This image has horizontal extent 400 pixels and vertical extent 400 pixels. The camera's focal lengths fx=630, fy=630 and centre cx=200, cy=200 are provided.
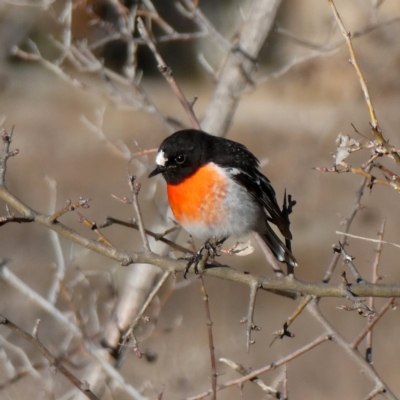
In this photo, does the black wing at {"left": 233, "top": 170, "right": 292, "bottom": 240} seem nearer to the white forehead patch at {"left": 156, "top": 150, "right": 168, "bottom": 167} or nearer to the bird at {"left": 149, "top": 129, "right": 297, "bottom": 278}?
the bird at {"left": 149, "top": 129, "right": 297, "bottom": 278}

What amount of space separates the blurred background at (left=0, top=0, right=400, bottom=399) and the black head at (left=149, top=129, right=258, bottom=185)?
51 centimetres

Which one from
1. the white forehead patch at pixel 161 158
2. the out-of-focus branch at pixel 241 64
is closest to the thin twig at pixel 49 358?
the white forehead patch at pixel 161 158

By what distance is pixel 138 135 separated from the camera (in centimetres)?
949

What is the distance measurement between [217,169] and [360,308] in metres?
1.69

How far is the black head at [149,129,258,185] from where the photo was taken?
11.6ft

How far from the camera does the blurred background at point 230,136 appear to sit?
20.5ft

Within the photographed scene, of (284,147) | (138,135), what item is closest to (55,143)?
(138,135)

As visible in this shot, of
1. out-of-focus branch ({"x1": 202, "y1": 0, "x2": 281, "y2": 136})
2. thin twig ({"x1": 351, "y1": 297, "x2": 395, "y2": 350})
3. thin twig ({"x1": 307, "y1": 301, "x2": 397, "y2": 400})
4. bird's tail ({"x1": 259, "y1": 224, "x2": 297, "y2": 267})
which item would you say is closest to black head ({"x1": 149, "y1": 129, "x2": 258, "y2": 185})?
out-of-focus branch ({"x1": 202, "y1": 0, "x2": 281, "y2": 136})

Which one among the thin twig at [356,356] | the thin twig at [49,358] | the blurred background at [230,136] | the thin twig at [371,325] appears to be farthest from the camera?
the blurred background at [230,136]

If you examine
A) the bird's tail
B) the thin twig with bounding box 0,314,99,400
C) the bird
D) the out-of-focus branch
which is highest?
the out-of-focus branch

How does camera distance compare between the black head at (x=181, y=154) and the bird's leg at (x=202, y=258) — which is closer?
the bird's leg at (x=202, y=258)

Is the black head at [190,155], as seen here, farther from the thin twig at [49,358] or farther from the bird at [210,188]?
the thin twig at [49,358]

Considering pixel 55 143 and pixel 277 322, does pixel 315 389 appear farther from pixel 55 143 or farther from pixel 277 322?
pixel 55 143

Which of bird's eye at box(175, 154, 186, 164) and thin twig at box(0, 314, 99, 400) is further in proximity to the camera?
bird's eye at box(175, 154, 186, 164)
